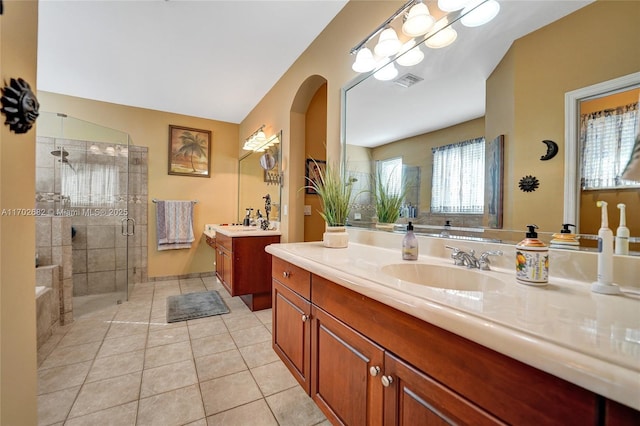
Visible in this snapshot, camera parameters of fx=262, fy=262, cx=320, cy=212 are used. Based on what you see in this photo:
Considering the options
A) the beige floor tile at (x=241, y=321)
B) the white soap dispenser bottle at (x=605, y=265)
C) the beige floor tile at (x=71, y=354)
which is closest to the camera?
the white soap dispenser bottle at (x=605, y=265)

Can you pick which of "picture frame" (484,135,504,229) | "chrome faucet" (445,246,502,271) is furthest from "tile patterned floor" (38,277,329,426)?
"picture frame" (484,135,504,229)

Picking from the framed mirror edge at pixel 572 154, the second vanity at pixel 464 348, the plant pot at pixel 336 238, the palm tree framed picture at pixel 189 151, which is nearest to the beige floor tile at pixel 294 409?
the second vanity at pixel 464 348

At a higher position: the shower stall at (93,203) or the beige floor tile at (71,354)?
the shower stall at (93,203)

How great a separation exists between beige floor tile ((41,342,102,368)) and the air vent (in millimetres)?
2826

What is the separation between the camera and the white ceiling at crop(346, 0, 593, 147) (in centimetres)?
103

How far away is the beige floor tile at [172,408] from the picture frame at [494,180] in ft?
5.71

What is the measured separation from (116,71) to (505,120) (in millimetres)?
Result: 3607

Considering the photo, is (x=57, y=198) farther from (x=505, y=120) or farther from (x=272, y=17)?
(x=505, y=120)

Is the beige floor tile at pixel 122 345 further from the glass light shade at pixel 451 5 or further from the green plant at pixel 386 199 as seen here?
the glass light shade at pixel 451 5

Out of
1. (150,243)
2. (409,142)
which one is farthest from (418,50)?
(150,243)

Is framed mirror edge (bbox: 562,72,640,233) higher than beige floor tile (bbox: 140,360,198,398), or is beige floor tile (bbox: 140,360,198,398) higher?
framed mirror edge (bbox: 562,72,640,233)

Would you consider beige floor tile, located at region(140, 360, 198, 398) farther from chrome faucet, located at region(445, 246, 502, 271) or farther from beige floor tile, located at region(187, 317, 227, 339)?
chrome faucet, located at region(445, 246, 502, 271)

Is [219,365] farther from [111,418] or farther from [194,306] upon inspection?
[194,306]

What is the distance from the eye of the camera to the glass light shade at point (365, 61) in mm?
1673
